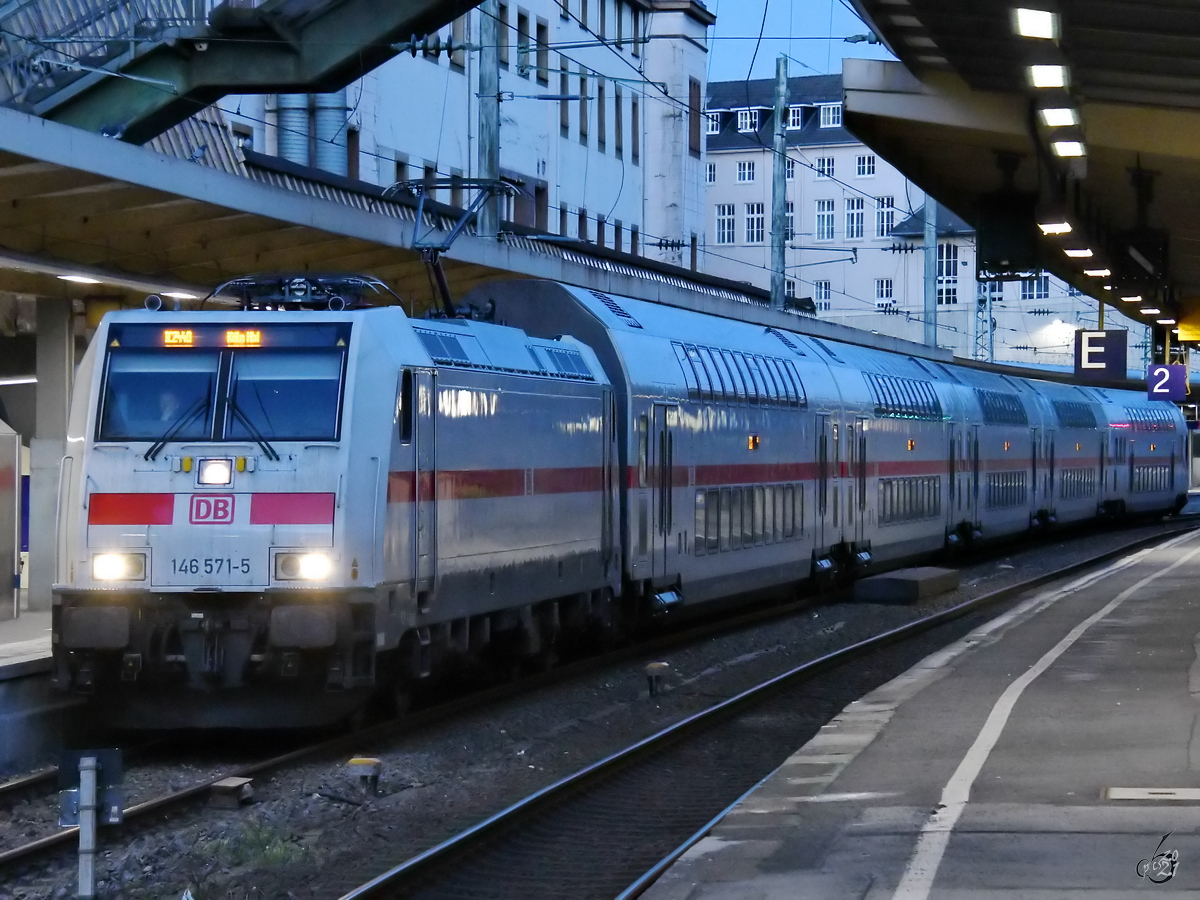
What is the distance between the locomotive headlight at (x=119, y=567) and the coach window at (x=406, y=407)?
1.93 meters

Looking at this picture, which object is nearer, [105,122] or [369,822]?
[369,822]

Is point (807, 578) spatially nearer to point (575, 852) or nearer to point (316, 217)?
point (316, 217)

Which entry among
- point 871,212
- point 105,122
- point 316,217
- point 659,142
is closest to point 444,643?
point 316,217

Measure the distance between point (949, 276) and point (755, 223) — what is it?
1283 cm

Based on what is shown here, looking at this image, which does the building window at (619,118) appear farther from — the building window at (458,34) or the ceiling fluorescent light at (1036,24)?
the ceiling fluorescent light at (1036,24)

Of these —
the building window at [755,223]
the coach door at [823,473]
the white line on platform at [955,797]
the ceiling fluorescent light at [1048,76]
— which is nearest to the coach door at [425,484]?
the white line on platform at [955,797]

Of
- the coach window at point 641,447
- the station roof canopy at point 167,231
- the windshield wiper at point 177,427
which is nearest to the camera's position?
the windshield wiper at point 177,427

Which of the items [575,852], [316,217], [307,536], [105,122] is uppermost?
[105,122]

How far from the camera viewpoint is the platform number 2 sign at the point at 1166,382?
36.7m

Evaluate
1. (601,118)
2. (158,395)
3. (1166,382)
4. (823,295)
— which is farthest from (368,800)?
(823,295)

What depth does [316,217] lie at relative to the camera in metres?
18.1

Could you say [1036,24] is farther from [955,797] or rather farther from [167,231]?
[167,231]

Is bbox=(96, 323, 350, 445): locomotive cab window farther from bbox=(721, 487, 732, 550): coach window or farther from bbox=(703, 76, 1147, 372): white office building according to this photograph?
bbox=(703, 76, 1147, 372): white office building

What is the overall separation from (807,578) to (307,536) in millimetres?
13421
